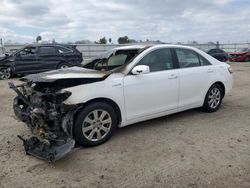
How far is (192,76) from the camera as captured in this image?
237 inches

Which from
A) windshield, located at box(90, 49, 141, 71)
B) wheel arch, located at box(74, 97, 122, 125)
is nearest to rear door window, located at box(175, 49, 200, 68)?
windshield, located at box(90, 49, 141, 71)

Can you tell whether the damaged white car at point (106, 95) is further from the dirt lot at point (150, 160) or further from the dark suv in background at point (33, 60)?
the dark suv in background at point (33, 60)

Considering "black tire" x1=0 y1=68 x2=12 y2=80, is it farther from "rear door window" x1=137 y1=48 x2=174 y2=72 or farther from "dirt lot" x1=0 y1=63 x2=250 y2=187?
"rear door window" x1=137 y1=48 x2=174 y2=72

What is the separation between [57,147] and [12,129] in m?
1.89

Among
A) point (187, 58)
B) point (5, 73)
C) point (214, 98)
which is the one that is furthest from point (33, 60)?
point (214, 98)

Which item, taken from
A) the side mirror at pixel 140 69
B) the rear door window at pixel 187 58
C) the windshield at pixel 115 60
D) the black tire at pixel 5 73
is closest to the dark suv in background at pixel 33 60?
the black tire at pixel 5 73

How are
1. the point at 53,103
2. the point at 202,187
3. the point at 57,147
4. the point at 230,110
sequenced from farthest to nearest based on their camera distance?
the point at 230,110
the point at 53,103
the point at 57,147
the point at 202,187

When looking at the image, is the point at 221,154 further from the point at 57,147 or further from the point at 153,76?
the point at 57,147

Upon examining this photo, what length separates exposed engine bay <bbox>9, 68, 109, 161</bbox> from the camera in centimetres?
422

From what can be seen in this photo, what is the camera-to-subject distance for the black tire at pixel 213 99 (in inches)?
256

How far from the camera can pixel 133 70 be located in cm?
508

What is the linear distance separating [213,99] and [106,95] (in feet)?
9.81

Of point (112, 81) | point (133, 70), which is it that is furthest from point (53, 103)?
point (133, 70)

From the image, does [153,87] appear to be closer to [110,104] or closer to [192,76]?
[110,104]
